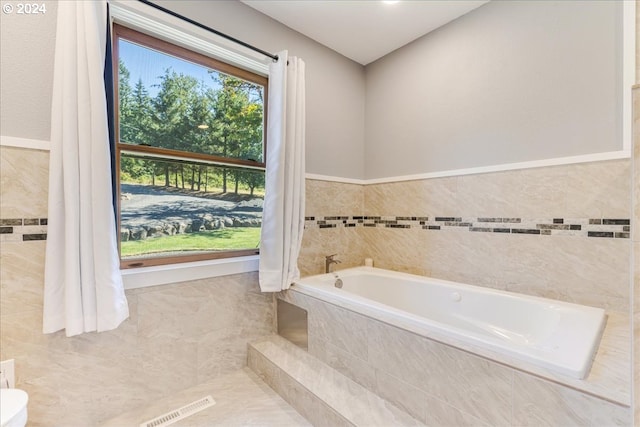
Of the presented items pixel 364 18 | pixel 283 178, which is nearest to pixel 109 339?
pixel 283 178

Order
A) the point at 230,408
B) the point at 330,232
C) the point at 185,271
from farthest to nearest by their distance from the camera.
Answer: the point at 330,232 → the point at 185,271 → the point at 230,408

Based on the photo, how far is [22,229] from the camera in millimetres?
1277

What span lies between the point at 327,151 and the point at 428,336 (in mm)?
1787

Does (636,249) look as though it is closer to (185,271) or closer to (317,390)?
(317,390)

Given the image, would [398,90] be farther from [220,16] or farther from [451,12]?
[220,16]

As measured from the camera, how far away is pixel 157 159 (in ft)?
5.72

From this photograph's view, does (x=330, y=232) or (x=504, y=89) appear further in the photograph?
(x=330, y=232)

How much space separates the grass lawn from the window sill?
0.39ft

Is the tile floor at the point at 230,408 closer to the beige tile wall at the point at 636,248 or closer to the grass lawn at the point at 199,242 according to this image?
the grass lawn at the point at 199,242

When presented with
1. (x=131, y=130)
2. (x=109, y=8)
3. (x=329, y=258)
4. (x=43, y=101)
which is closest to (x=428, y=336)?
(x=329, y=258)

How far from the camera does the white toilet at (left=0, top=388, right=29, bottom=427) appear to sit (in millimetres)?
1019

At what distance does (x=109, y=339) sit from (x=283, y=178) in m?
1.37

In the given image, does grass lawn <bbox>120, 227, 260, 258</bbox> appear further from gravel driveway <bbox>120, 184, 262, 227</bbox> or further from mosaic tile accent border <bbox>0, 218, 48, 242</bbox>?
mosaic tile accent border <bbox>0, 218, 48, 242</bbox>

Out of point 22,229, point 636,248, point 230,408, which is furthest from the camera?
point 230,408
